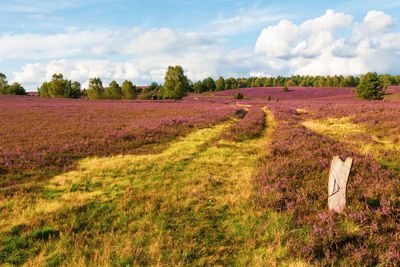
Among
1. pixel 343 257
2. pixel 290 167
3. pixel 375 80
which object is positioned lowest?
pixel 343 257

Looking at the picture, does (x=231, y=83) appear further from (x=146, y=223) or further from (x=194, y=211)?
(x=146, y=223)

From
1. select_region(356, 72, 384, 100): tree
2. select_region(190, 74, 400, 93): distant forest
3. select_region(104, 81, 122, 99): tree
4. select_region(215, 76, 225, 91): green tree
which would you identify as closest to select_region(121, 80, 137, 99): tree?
select_region(104, 81, 122, 99): tree

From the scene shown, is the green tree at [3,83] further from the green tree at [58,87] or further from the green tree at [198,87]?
the green tree at [198,87]

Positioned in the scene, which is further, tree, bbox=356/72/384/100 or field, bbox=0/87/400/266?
tree, bbox=356/72/384/100

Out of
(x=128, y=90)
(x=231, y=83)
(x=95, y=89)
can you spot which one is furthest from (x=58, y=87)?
(x=231, y=83)

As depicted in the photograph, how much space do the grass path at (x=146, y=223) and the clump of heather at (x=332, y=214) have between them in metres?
0.36

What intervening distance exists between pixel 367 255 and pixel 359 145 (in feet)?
23.5

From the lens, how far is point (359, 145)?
7965 mm

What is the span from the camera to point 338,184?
3447 millimetres

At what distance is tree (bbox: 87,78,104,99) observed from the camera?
218ft

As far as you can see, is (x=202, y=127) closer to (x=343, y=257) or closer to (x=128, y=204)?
(x=128, y=204)

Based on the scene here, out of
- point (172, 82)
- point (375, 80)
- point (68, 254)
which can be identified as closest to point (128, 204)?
point (68, 254)

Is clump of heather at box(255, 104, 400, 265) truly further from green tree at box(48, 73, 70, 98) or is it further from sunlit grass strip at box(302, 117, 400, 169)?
green tree at box(48, 73, 70, 98)

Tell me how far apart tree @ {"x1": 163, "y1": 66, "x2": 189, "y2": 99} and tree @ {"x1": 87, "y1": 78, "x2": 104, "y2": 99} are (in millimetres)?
30713
